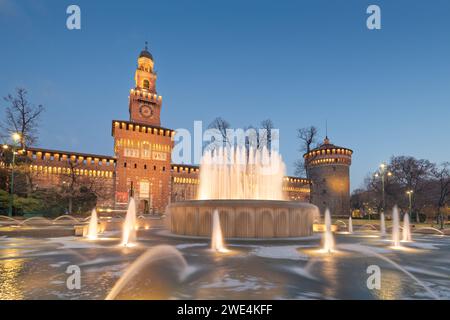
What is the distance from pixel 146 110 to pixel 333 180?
4224 cm

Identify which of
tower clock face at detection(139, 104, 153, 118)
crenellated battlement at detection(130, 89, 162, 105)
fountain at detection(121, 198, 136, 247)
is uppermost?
crenellated battlement at detection(130, 89, 162, 105)

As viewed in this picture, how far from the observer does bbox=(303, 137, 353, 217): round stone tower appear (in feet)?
186

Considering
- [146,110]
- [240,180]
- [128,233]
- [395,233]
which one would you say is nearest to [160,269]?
[128,233]

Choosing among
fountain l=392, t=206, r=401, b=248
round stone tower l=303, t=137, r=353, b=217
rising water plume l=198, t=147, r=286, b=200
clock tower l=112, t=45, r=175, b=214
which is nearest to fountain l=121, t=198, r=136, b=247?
rising water plume l=198, t=147, r=286, b=200

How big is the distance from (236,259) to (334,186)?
54.9 metres

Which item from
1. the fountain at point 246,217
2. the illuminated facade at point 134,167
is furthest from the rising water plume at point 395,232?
the illuminated facade at point 134,167

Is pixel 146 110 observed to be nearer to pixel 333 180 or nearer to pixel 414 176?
pixel 333 180

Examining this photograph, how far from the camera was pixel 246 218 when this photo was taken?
12.6 m

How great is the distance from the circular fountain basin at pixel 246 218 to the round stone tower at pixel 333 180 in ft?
148

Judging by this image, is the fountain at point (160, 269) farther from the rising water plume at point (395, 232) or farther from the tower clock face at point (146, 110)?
the tower clock face at point (146, 110)

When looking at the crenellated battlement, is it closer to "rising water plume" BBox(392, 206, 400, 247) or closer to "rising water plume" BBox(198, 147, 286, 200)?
"rising water plume" BBox(198, 147, 286, 200)

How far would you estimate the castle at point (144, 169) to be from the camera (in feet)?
151
